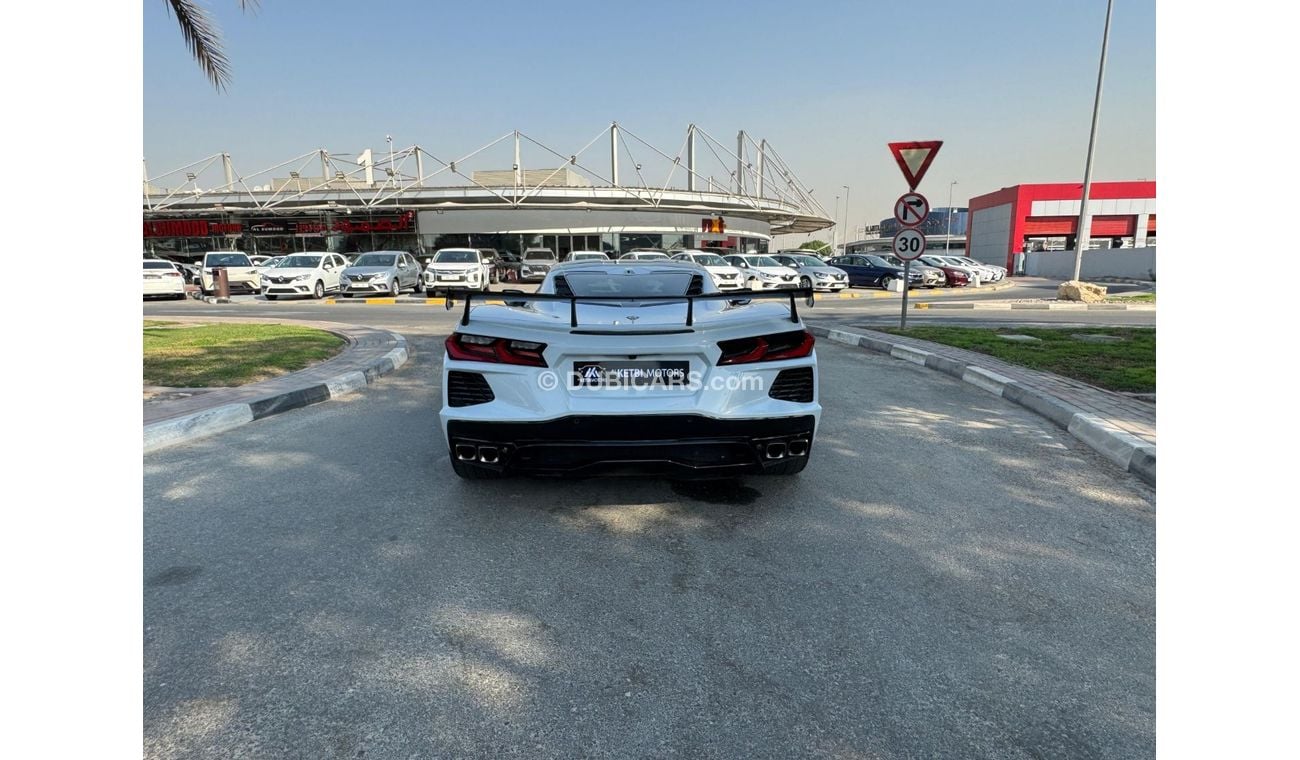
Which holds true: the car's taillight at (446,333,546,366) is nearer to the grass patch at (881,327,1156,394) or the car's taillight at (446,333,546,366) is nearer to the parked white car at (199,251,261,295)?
the grass patch at (881,327,1156,394)

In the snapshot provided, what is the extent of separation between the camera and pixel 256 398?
20.7ft

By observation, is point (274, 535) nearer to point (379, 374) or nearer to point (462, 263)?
point (379, 374)

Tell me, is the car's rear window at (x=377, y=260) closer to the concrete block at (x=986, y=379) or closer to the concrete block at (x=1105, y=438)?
the concrete block at (x=986, y=379)

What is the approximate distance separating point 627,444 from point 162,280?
2597 cm

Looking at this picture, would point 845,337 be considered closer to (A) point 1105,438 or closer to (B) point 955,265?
(A) point 1105,438

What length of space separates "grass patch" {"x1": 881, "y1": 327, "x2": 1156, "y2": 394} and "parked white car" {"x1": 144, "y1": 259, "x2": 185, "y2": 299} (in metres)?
23.8

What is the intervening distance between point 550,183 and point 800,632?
5559cm

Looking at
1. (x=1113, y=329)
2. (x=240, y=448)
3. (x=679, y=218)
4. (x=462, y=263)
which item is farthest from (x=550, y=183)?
(x=240, y=448)

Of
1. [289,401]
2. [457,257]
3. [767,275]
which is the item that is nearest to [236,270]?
[457,257]

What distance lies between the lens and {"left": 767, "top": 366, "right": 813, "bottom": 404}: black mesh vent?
11.6ft

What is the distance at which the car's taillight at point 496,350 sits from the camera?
3422mm

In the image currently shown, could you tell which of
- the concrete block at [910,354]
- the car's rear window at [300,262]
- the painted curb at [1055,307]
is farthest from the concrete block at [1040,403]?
the car's rear window at [300,262]

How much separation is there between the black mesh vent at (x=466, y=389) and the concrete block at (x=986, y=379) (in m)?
5.80

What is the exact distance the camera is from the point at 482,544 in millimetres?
3326
